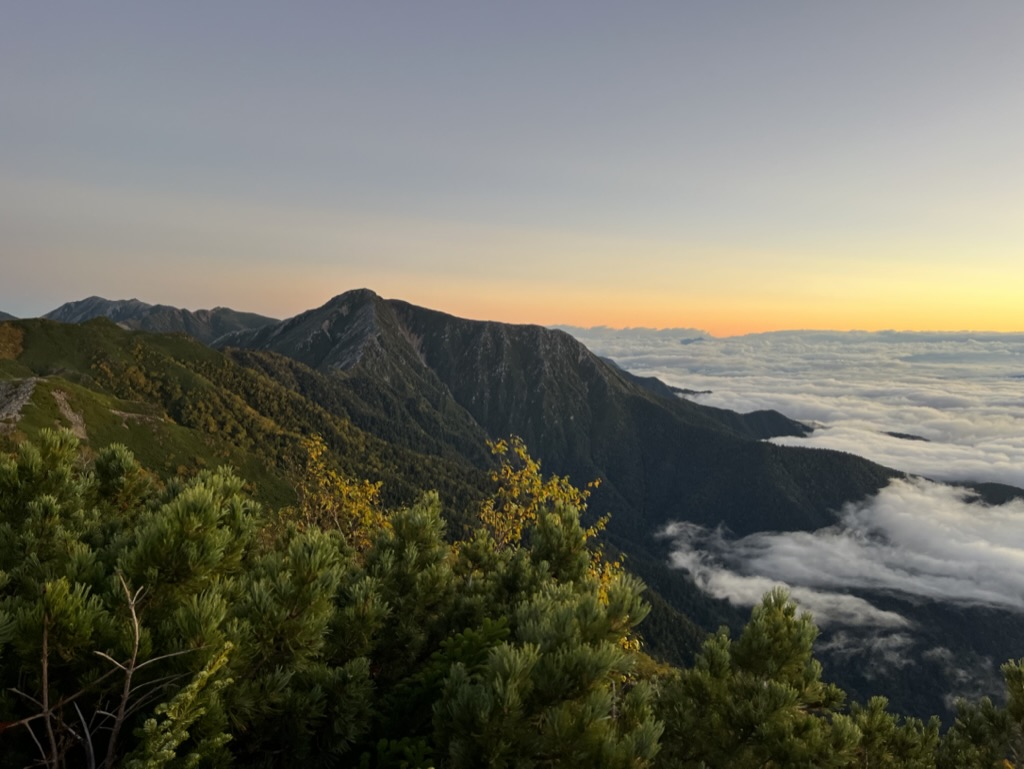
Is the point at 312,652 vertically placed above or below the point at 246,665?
below

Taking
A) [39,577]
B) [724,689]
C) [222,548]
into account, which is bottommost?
[724,689]

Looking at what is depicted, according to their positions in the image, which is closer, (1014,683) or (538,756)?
(538,756)

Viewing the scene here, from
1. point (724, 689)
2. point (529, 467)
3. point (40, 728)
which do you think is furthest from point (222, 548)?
point (529, 467)

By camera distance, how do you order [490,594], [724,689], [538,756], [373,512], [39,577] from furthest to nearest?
[373,512] → [724,689] → [490,594] → [39,577] → [538,756]

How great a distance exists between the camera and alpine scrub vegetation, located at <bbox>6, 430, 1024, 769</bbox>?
520cm

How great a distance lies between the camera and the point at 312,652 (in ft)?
22.0

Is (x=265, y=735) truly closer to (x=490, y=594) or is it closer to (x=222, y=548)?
(x=222, y=548)

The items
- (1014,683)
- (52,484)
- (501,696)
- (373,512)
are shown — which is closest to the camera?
(501,696)

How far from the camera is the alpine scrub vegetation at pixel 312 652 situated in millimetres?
5195

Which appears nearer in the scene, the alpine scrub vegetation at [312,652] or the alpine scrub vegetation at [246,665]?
the alpine scrub vegetation at [246,665]

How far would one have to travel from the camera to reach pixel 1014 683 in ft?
43.5

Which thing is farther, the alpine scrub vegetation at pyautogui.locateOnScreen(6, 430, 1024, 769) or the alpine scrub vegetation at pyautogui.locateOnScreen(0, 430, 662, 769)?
the alpine scrub vegetation at pyautogui.locateOnScreen(6, 430, 1024, 769)

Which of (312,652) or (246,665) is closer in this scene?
(246,665)

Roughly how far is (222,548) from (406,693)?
13.4ft
